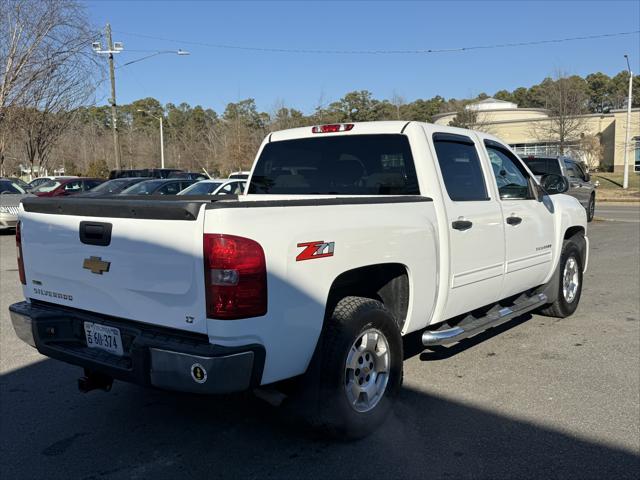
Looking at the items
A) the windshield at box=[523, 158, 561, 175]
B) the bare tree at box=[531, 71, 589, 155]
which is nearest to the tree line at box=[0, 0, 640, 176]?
the bare tree at box=[531, 71, 589, 155]

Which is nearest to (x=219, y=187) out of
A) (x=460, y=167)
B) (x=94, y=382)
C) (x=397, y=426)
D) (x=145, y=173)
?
(x=460, y=167)

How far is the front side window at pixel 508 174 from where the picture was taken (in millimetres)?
5379

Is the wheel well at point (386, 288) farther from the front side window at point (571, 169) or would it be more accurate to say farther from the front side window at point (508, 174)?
the front side window at point (571, 169)

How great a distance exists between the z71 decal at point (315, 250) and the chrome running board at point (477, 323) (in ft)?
4.61

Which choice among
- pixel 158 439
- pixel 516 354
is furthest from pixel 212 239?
pixel 516 354

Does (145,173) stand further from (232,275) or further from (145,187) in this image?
(232,275)

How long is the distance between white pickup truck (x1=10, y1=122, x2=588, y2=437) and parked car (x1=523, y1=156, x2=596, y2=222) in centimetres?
1215

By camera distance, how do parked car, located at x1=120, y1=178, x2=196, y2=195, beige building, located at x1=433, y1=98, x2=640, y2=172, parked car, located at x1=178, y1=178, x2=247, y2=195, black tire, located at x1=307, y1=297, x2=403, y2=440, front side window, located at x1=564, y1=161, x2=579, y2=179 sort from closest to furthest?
black tire, located at x1=307, y1=297, x2=403, y2=440 < parked car, located at x1=178, y1=178, x2=247, y2=195 < parked car, located at x1=120, y1=178, x2=196, y2=195 < front side window, located at x1=564, y1=161, x2=579, y2=179 < beige building, located at x1=433, y1=98, x2=640, y2=172

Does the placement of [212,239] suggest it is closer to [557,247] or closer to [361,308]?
[361,308]

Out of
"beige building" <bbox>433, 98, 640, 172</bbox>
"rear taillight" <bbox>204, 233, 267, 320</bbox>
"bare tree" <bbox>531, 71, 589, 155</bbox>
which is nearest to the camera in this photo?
"rear taillight" <bbox>204, 233, 267, 320</bbox>

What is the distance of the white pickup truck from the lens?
9.82ft

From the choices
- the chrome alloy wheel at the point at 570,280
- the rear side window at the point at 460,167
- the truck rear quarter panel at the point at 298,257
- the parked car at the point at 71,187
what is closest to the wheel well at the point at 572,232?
the chrome alloy wheel at the point at 570,280

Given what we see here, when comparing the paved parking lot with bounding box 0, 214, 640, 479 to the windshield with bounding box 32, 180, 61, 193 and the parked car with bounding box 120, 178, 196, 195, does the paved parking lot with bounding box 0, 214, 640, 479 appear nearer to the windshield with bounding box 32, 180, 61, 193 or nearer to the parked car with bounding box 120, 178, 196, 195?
the parked car with bounding box 120, 178, 196, 195

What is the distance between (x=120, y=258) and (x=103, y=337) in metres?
0.54
